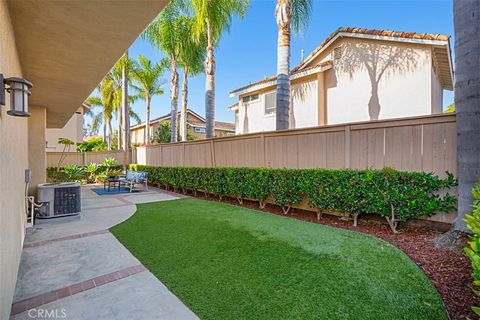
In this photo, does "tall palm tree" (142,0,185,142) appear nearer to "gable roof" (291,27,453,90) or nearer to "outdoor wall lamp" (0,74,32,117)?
"gable roof" (291,27,453,90)

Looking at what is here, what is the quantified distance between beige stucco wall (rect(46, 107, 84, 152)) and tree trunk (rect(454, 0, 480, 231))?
2187 centimetres

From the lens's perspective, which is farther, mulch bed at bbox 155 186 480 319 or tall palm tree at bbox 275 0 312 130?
tall palm tree at bbox 275 0 312 130

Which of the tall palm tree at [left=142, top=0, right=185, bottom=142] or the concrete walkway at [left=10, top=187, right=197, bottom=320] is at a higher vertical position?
the tall palm tree at [left=142, top=0, right=185, bottom=142]

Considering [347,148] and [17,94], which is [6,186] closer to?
[17,94]

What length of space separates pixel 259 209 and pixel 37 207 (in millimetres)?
6068

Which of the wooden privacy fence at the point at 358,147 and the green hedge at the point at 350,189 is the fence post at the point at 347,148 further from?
the green hedge at the point at 350,189

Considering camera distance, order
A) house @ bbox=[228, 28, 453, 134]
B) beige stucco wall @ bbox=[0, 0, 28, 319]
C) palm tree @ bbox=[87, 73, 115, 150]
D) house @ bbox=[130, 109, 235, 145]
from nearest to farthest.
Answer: beige stucco wall @ bbox=[0, 0, 28, 319] → house @ bbox=[228, 28, 453, 134] → palm tree @ bbox=[87, 73, 115, 150] → house @ bbox=[130, 109, 235, 145]

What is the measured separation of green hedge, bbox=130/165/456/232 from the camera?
4594 millimetres

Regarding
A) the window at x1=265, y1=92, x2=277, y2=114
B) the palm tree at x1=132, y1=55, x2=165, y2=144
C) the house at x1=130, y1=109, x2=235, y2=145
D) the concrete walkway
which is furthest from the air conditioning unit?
the house at x1=130, y1=109, x2=235, y2=145

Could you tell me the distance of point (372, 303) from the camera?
2670 millimetres

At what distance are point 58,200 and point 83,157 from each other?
13.1 metres

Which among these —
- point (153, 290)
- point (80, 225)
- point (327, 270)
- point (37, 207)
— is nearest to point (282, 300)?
point (327, 270)

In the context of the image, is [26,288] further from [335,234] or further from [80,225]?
[335,234]

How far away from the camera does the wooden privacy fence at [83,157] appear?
16.4m
